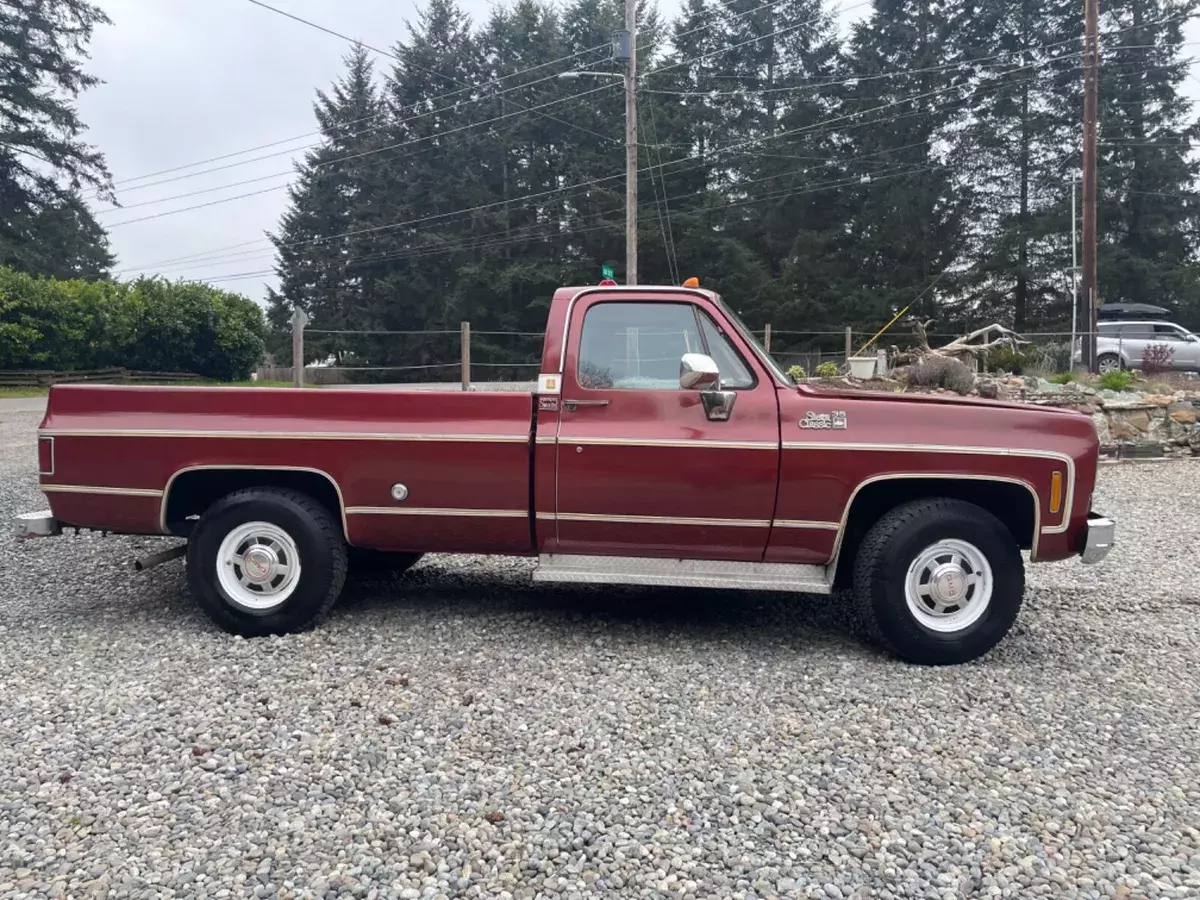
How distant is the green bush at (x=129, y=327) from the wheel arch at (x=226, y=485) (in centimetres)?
2569

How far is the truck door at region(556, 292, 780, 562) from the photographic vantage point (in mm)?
4688

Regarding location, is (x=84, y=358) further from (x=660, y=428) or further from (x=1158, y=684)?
(x=1158, y=684)

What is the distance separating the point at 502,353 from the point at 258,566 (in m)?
27.6

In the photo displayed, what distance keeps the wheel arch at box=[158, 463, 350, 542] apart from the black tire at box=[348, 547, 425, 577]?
99 centimetres

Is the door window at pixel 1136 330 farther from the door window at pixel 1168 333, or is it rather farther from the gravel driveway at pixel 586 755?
the gravel driveway at pixel 586 755

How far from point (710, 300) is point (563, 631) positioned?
80.1 inches

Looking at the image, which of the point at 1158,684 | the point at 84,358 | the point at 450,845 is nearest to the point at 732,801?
the point at 450,845

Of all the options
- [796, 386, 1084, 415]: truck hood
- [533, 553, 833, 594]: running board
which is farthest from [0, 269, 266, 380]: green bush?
[796, 386, 1084, 415]: truck hood

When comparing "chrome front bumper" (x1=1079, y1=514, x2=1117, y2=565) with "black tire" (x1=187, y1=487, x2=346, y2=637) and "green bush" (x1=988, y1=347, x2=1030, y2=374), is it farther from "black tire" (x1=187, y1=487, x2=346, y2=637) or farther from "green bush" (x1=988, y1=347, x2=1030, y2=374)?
"green bush" (x1=988, y1=347, x2=1030, y2=374)

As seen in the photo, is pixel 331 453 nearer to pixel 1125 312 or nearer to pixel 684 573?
pixel 684 573

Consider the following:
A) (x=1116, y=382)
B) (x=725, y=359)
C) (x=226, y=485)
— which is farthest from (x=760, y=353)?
(x=1116, y=382)

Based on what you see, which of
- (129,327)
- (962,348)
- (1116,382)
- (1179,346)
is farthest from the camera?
(129,327)

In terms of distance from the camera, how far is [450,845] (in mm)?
2963

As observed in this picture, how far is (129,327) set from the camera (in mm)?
28469
